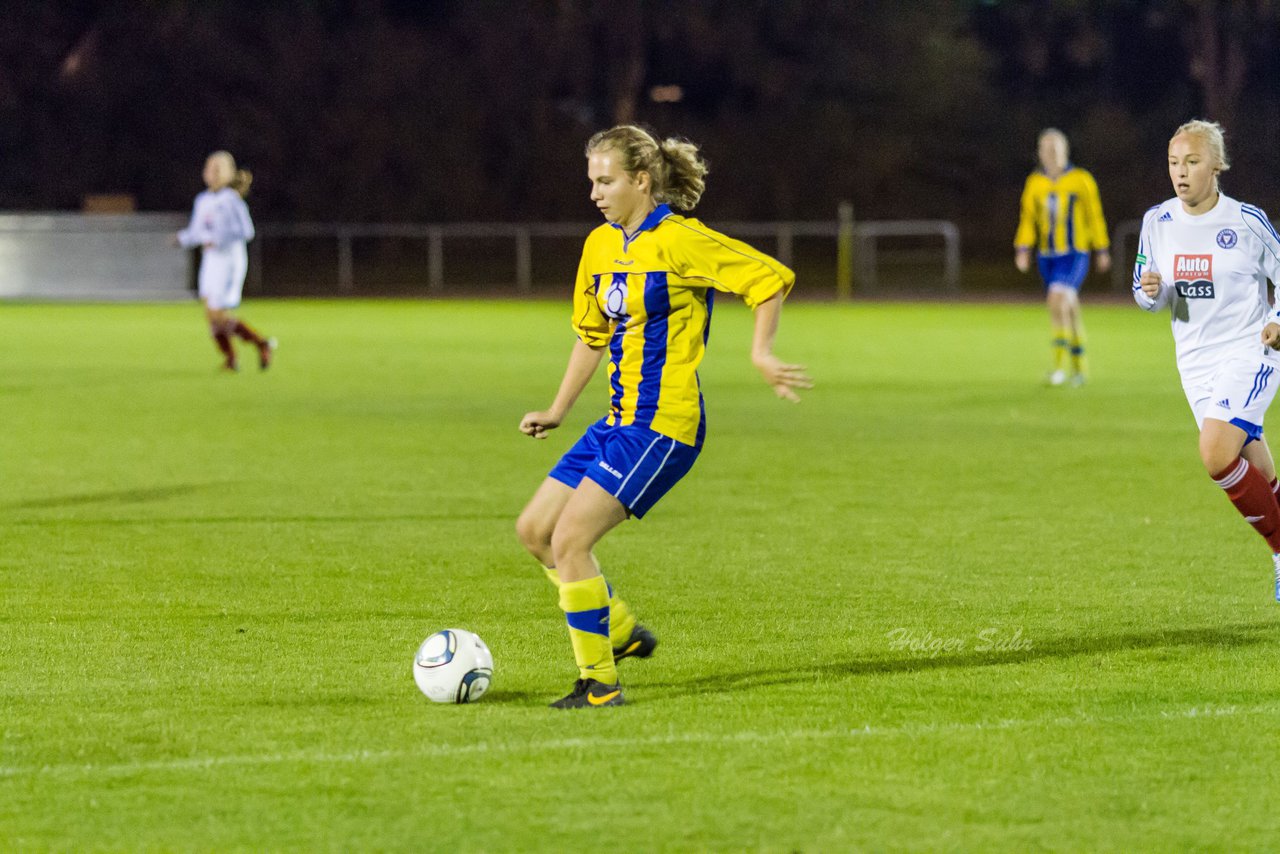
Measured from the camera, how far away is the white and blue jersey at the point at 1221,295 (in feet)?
24.6

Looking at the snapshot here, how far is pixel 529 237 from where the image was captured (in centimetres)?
4500

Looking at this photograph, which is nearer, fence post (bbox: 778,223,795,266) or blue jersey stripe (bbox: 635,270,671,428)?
blue jersey stripe (bbox: 635,270,671,428)

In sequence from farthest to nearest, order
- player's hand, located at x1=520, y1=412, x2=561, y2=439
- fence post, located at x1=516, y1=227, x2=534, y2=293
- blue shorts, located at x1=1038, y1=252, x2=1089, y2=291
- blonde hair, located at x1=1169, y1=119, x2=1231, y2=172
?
fence post, located at x1=516, y1=227, x2=534, y2=293
blue shorts, located at x1=1038, y1=252, x2=1089, y2=291
blonde hair, located at x1=1169, y1=119, x2=1231, y2=172
player's hand, located at x1=520, y1=412, x2=561, y2=439

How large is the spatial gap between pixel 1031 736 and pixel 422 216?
44903mm

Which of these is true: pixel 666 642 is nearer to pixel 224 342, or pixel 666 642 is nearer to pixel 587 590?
pixel 587 590

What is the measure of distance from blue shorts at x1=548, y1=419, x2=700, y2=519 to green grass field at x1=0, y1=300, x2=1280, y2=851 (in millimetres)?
663

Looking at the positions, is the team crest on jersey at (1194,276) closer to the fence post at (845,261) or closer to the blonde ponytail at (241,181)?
the blonde ponytail at (241,181)

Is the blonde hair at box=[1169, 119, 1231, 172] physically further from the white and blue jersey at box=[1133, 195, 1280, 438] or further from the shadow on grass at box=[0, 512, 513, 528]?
the shadow on grass at box=[0, 512, 513, 528]

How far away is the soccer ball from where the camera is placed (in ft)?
Result: 19.9

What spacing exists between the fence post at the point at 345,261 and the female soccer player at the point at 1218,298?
3678 centimetres

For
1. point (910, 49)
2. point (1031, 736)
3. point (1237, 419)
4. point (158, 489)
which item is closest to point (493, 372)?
point (158, 489)

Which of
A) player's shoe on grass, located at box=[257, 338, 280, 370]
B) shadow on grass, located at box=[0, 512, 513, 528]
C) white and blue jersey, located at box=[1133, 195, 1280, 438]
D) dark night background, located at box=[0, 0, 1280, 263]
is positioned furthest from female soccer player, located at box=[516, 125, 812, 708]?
dark night background, located at box=[0, 0, 1280, 263]

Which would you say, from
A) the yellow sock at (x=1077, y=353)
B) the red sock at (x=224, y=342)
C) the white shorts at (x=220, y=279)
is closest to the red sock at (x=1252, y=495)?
the yellow sock at (x=1077, y=353)

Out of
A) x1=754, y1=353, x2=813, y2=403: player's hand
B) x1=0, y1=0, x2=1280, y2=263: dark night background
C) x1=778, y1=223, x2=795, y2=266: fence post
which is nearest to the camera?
x1=754, y1=353, x2=813, y2=403: player's hand
